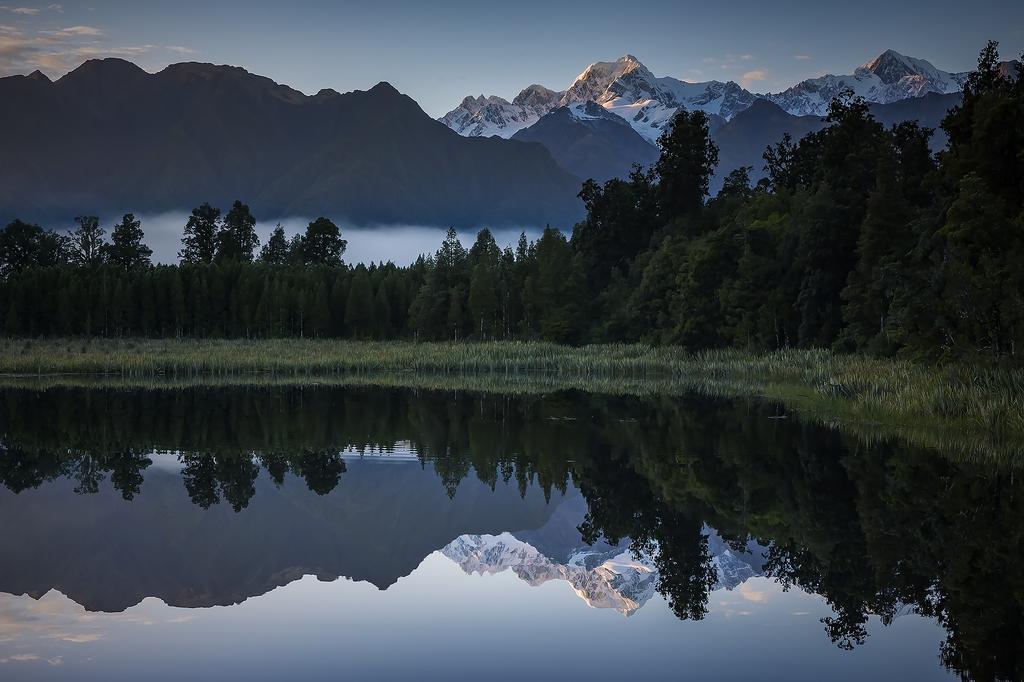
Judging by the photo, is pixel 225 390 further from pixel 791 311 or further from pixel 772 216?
pixel 772 216

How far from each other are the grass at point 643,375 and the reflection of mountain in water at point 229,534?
13243 millimetres

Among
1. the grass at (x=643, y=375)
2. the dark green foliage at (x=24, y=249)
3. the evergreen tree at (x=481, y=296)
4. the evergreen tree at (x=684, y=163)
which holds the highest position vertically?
the evergreen tree at (x=684, y=163)

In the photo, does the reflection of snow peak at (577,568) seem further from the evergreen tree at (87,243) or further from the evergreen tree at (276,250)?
the evergreen tree at (87,243)

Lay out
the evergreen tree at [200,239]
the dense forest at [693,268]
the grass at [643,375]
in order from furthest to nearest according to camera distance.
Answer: the evergreen tree at [200,239], the dense forest at [693,268], the grass at [643,375]

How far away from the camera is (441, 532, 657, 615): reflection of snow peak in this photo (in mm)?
12656

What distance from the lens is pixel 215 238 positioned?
149250 mm

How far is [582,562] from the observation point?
1456 cm

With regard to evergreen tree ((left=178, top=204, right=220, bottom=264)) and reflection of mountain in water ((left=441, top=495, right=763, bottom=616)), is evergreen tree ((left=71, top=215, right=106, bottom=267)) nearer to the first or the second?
evergreen tree ((left=178, top=204, right=220, bottom=264))

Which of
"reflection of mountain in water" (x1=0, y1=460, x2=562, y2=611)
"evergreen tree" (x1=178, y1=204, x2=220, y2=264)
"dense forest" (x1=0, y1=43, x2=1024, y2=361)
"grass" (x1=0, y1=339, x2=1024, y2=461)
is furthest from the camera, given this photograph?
"evergreen tree" (x1=178, y1=204, x2=220, y2=264)

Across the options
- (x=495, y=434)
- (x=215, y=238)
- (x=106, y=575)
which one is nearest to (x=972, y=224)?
(x=495, y=434)

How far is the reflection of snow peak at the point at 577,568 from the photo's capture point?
12656mm

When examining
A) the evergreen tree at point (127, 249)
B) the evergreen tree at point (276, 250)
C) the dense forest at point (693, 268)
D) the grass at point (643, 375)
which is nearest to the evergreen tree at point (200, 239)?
the dense forest at point (693, 268)

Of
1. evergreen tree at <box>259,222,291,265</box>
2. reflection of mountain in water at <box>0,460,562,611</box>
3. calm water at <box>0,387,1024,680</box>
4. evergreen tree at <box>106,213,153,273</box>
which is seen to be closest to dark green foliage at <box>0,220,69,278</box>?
evergreen tree at <box>106,213,153,273</box>

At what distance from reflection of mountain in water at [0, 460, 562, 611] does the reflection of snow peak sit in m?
0.79
